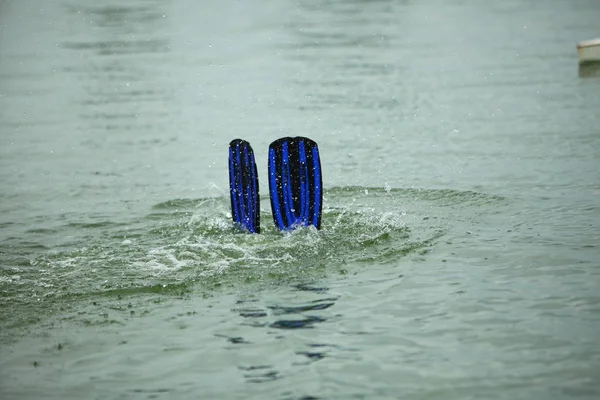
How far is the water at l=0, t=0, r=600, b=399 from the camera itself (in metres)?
6.17

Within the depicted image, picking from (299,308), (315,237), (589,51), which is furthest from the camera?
(589,51)

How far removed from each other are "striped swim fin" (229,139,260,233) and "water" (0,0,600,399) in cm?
22

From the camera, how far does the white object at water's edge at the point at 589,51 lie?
20.0 meters

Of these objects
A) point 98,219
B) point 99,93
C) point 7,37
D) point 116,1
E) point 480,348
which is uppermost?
point 116,1

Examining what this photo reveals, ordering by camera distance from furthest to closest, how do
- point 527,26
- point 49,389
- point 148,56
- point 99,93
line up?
point 527,26, point 148,56, point 99,93, point 49,389

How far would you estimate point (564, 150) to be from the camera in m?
12.7

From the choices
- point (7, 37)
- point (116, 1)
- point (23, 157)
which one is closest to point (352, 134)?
point (23, 157)

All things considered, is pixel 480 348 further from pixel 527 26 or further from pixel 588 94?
pixel 527 26

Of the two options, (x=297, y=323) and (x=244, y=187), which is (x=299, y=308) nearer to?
(x=297, y=323)

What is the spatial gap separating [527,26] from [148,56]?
11.2 metres

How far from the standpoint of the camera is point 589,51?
65.9 feet

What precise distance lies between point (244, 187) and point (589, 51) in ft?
42.7

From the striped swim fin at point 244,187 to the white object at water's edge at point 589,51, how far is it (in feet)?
41.9

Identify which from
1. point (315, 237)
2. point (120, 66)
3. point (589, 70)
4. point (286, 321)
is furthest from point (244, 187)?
point (120, 66)
